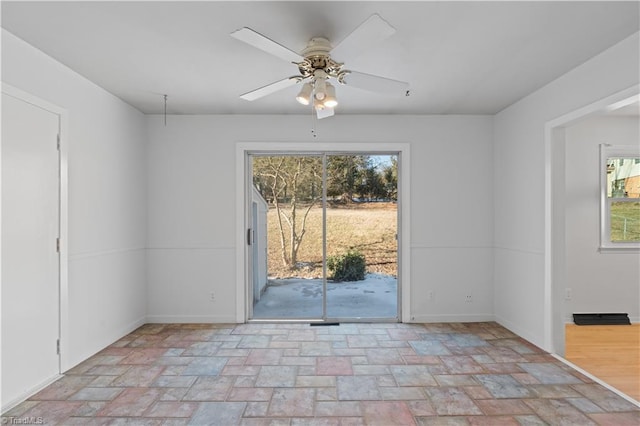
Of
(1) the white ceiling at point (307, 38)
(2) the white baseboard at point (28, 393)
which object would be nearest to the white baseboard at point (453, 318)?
(1) the white ceiling at point (307, 38)

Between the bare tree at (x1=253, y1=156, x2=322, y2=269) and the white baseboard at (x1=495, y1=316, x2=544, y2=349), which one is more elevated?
the bare tree at (x1=253, y1=156, x2=322, y2=269)

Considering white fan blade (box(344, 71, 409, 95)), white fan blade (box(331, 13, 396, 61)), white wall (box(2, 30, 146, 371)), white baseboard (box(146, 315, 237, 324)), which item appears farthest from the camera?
white baseboard (box(146, 315, 237, 324))

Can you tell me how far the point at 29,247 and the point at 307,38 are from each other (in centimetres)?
244

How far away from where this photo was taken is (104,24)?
2326mm

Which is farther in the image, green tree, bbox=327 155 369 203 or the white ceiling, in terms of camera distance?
green tree, bbox=327 155 369 203

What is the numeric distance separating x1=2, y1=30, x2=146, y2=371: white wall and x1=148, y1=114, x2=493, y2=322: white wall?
0.91 feet

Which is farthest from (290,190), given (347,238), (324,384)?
(324,384)

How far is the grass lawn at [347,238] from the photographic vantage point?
14.6 feet

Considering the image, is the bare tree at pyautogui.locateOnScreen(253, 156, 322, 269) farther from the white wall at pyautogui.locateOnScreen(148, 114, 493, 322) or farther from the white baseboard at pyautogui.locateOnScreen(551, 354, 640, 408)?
the white baseboard at pyautogui.locateOnScreen(551, 354, 640, 408)

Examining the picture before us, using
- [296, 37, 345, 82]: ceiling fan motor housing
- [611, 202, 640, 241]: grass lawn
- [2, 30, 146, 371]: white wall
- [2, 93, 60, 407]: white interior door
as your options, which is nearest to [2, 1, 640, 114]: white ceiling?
[296, 37, 345, 82]: ceiling fan motor housing

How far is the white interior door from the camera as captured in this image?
2441mm

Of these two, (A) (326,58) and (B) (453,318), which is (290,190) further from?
(B) (453,318)

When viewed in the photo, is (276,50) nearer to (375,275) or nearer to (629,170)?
(375,275)

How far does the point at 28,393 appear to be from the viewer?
260cm
